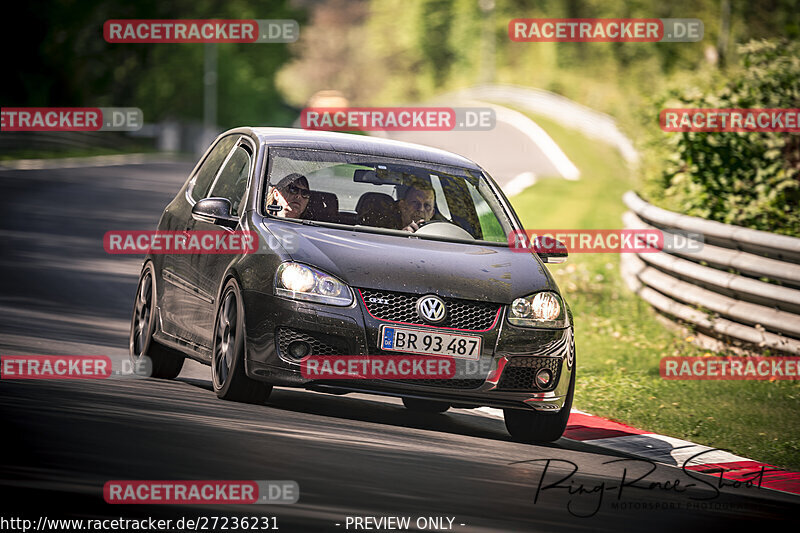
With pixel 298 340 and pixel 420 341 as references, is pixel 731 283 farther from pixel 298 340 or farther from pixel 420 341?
pixel 298 340

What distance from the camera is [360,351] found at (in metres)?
8.81

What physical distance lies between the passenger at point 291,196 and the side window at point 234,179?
227mm

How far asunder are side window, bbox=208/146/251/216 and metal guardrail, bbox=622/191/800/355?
4.55 meters

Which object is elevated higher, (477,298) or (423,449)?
(477,298)

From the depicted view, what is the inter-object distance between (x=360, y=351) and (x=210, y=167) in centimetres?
274

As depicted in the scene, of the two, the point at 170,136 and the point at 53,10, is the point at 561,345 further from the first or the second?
the point at 170,136

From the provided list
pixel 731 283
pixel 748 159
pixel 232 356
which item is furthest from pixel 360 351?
pixel 748 159

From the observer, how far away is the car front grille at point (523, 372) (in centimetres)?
910

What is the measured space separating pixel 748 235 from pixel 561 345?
461cm

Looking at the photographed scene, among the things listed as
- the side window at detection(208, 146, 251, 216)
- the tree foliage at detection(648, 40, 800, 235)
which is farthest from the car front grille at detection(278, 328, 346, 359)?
the tree foliage at detection(648, 40, 800, 235)

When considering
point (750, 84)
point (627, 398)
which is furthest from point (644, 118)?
point (627, 398)

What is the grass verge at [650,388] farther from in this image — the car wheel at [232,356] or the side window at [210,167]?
the side window at [210,167]

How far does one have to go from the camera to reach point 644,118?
32469mm

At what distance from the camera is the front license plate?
29.0 ft
